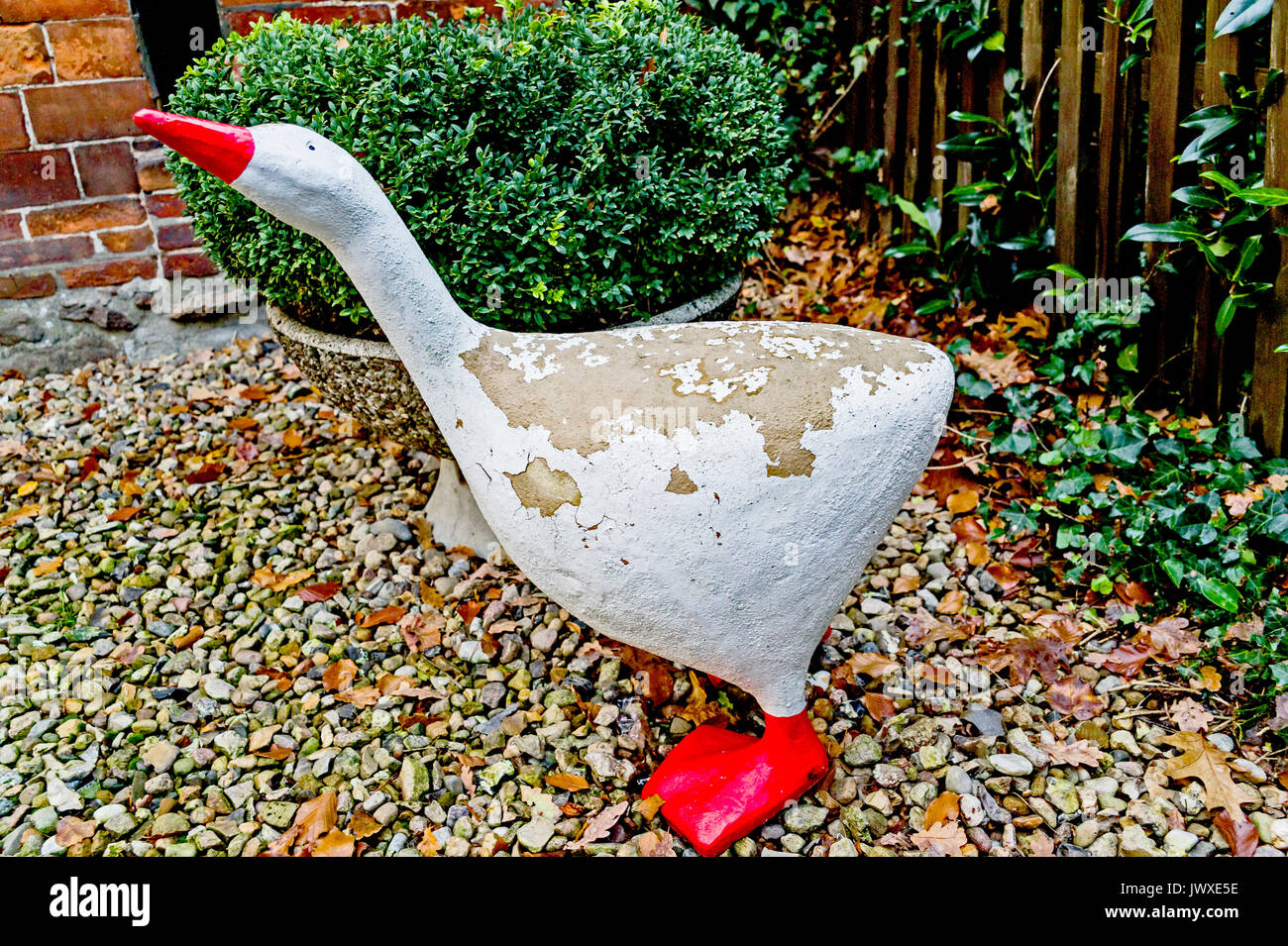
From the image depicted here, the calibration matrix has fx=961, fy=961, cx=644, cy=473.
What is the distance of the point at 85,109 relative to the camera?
3.72 metres

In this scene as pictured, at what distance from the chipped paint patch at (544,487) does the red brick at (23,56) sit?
318 centimetres

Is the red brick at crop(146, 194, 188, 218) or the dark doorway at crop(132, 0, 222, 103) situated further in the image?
the dark doorway at crop(132, 0, 222, 103)

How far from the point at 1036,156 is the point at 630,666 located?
7.40 feet

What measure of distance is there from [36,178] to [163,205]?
45cm

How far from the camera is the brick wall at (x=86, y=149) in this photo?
3576 mm

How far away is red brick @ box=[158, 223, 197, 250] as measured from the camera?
158 inches

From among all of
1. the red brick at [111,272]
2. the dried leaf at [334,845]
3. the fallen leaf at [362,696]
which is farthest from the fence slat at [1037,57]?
the red brick at [111,272]

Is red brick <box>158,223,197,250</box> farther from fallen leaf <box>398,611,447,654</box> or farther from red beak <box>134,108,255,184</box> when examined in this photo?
red beak <box>134,108,255,184</box>

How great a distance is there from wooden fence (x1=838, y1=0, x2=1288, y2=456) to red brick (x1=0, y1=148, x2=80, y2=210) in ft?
11.2

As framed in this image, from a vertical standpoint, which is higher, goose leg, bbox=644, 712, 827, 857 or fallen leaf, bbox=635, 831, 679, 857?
goose leg, bbox=644, 712, 827, 857

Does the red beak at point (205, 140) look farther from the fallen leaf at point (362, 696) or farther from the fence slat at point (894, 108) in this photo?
the fence slat at point (894, 108)

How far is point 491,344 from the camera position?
1.79 meters

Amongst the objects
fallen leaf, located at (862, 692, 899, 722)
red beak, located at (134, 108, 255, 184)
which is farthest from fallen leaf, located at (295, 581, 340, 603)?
fallen leaf, located at (862, 692, 899, 722)
